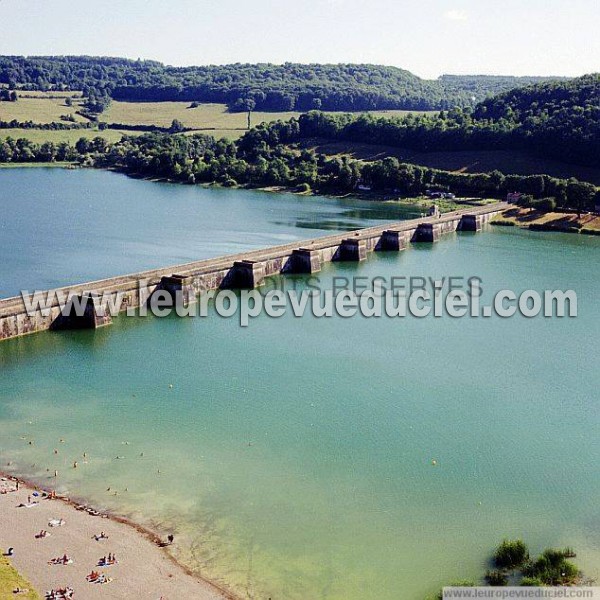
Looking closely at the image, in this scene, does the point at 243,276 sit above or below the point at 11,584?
above

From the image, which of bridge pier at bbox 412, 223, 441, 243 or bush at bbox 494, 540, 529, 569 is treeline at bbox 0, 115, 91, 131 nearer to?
bridge pier at bbox 412, 223, 441, 243

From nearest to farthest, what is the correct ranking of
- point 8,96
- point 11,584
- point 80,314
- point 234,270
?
point 11,584 < point 80,314 < point 234,270 < point 8,96

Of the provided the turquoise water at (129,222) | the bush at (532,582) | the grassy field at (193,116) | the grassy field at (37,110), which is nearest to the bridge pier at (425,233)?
the turquoise water at (129,222)

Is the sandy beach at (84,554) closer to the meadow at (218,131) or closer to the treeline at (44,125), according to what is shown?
the meadow at (218,131)

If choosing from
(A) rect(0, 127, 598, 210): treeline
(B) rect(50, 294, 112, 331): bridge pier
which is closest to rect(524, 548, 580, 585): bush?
(B) rect(50, 294, 112, 331): bridge pier

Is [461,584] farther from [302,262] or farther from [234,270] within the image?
[302,262]

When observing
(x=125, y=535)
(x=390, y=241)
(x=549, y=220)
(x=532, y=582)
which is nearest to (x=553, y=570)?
(x=532, y=582)
